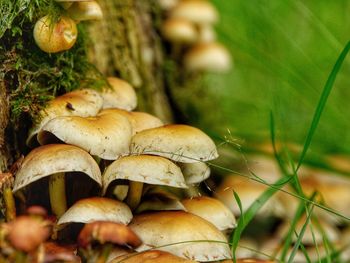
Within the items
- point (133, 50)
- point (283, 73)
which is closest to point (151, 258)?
point (133, 50)

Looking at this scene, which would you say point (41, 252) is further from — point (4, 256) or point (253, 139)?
point (253, 139)

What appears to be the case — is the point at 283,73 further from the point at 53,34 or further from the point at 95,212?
the point at 95,212

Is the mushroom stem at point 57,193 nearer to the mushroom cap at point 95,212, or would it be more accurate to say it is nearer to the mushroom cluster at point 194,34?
the mushroom cap at point 95,212

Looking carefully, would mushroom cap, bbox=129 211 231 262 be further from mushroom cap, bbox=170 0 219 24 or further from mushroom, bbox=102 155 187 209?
mushroom cap, bbox=170 0 219 24

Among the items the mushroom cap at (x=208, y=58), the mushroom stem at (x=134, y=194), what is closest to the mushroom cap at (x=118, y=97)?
the mushroom stem at (x=134, y=194)

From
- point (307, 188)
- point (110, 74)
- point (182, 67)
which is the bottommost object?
point (307, 188)

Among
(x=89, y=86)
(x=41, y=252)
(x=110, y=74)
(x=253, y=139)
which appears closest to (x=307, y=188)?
(x=253, y=139)
